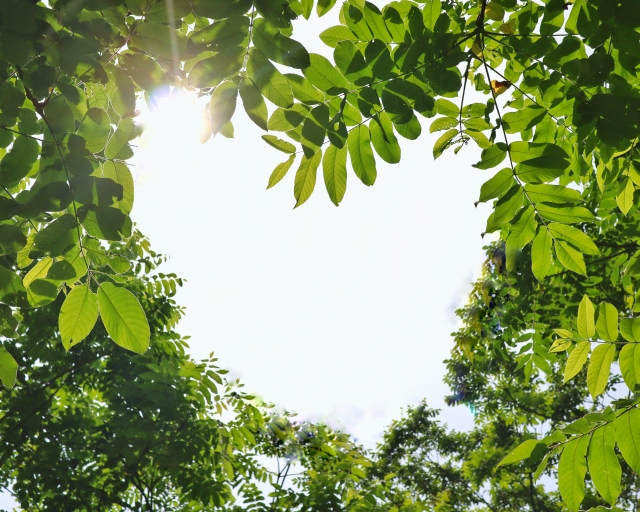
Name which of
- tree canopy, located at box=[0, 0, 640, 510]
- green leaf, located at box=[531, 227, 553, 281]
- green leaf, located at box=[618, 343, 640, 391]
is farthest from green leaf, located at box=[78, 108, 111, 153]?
green leaf, located at box=[618, 343, 640, 391]

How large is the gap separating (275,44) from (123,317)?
89 centimetres

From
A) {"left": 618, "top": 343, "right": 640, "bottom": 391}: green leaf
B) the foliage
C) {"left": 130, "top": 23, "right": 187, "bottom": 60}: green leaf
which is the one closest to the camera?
{"left": 130, "top": 23, "right": 187, "bottom": 60}: green leaf

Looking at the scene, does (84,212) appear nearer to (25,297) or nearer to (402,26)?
Answer: (25,297)

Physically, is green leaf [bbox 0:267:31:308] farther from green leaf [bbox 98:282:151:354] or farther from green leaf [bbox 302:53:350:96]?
green leaf [bbox 302:53:350:96]

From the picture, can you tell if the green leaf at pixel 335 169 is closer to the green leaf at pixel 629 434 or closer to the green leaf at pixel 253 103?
the green leaf at pixel 253 103

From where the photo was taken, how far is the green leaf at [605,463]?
5.05ft

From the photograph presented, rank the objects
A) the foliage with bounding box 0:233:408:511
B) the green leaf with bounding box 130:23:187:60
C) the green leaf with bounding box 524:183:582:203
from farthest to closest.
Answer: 1. the foliage with bounding box 0:233:408:511
2. the green leaf with bounding box 524:183:582:203
3. the green leaf with bounding box 130:23:187:60

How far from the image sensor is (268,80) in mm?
1459

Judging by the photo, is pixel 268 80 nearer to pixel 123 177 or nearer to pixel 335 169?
pixel 335 169

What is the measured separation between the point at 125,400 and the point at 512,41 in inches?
215

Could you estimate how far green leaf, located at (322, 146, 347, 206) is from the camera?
5.57 feet

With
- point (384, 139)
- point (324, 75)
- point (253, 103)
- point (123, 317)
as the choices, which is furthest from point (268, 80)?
point (123, 317)

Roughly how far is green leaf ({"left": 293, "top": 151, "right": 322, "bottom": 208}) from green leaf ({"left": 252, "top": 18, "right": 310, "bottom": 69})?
1.20 ft

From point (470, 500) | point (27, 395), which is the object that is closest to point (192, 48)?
point (27, 395)
